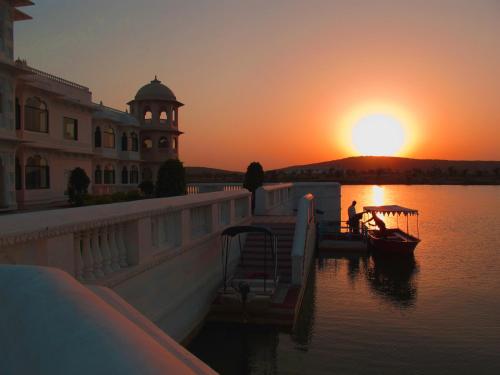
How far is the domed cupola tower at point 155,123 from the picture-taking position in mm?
42562

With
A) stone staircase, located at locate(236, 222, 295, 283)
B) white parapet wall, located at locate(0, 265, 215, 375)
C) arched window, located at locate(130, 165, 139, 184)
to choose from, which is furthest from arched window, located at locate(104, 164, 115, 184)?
white parapet wall, located at locate(0, 265, 215, 375)

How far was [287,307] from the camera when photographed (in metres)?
9.95

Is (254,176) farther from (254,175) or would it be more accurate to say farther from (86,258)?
(86,258)

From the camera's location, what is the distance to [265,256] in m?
11.7

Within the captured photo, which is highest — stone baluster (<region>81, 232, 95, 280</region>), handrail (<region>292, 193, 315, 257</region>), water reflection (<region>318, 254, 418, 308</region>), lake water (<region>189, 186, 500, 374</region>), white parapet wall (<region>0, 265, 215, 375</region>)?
white parapet wall (<region>0, 265, 215, 375</region>)

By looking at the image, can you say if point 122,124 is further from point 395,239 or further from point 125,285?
point 125,285

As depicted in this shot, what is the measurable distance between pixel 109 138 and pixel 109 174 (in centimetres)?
312

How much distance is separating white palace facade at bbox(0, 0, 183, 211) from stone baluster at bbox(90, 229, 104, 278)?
18.4 metres

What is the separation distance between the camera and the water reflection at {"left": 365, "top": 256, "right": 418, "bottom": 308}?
1303cm

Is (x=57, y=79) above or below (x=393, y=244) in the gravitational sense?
above

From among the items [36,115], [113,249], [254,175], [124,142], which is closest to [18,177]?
[36,115]

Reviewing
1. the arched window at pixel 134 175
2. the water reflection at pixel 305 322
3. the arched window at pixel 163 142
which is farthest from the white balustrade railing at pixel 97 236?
the arched window at pixel 163 142

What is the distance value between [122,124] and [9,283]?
38.2 meters

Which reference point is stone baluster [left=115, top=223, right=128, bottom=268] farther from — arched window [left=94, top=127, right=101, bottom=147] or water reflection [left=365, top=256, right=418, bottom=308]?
arched window [left=94, top=127, right=101, bottom=147]
